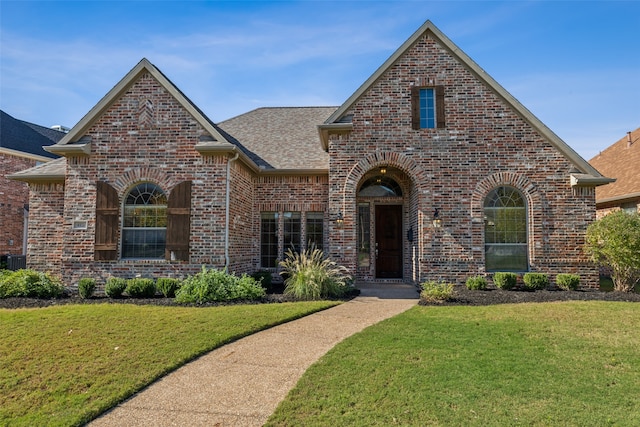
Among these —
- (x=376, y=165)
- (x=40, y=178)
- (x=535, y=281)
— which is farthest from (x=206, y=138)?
(x=535, y=281)

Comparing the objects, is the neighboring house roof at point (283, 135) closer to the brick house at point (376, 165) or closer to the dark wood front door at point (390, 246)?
the brick house at point (376, 165)

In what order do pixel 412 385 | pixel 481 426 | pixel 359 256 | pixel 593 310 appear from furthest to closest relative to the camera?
pixel 359 256
pixel 593 310
pixel 412 385
pixel 481 426

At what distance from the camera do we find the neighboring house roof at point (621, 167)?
13519 mm

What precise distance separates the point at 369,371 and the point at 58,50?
9676mm

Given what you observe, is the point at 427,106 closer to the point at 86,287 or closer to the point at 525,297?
the point at 525,297

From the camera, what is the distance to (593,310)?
24.5 ft

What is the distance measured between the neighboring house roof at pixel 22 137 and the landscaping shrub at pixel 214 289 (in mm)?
16082

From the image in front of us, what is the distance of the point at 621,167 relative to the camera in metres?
15.6

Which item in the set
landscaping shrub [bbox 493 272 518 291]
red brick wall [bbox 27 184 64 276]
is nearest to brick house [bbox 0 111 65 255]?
red brick wall [bbox 27 184 64 276]

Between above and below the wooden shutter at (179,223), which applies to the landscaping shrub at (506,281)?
below

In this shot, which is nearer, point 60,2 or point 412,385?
point 412,385

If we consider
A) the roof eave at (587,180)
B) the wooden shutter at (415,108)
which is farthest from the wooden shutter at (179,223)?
the roof eave at (587,180)

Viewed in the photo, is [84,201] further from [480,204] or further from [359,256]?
[480,204]

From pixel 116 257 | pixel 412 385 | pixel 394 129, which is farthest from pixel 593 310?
pixel 116 257
